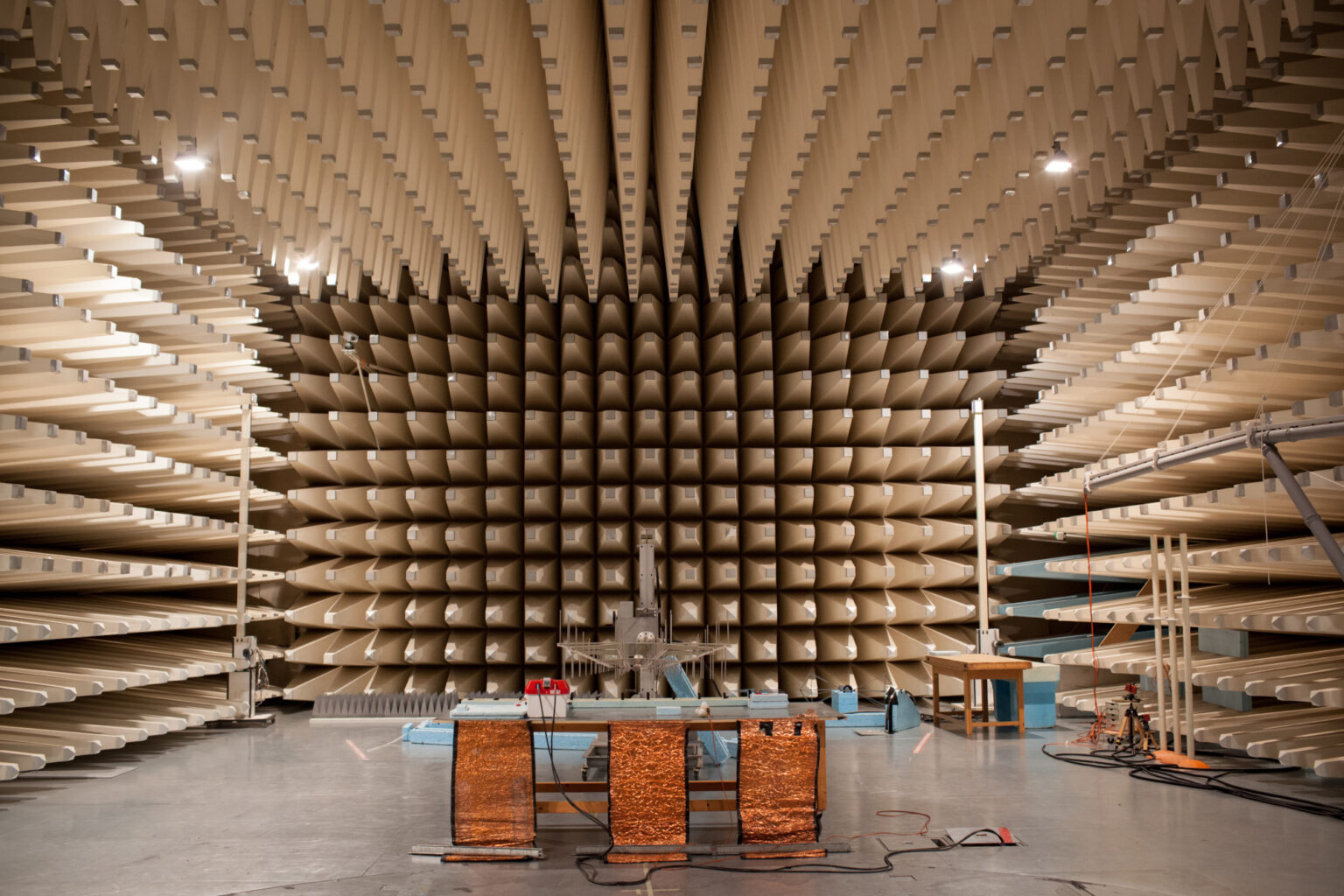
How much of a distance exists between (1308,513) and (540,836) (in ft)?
13.5

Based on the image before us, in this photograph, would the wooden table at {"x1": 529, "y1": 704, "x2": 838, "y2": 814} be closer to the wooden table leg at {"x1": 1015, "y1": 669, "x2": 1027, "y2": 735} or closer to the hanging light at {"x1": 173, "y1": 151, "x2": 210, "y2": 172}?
the wooden table leg at {"x1": 1015, "y1": 669, "x2": 1027, "y2": 735}

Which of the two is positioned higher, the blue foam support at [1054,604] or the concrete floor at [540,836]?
the blue foam support at [1054,604]

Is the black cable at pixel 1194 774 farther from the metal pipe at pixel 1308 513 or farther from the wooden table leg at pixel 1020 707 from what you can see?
the metal pipe at pixel 1308 513

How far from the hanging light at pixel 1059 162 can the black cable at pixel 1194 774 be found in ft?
13.5

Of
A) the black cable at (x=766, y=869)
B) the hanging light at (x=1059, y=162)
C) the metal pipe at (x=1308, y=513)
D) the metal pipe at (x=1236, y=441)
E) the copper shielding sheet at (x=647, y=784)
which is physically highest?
the hanging light at (x=1059, y=162)

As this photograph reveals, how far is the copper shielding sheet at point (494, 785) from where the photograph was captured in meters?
4.90

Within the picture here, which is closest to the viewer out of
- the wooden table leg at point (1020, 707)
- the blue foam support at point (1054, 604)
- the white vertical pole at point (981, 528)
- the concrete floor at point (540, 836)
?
the concrete floor at point (540, 836)

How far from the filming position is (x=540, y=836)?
5207 millimetres

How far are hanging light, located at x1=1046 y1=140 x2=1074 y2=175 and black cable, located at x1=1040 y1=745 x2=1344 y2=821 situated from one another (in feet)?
13.5

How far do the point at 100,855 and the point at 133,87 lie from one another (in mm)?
4113

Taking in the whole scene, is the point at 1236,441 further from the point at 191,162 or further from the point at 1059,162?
the point at 191,162

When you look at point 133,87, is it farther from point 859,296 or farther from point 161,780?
point 859,296

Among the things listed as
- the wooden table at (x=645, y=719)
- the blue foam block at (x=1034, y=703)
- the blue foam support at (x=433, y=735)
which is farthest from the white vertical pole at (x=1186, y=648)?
the blue foam support at (x=433, y=735)

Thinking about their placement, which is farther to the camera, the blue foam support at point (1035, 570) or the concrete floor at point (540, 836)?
the blue foam support at point (1035, 570)
